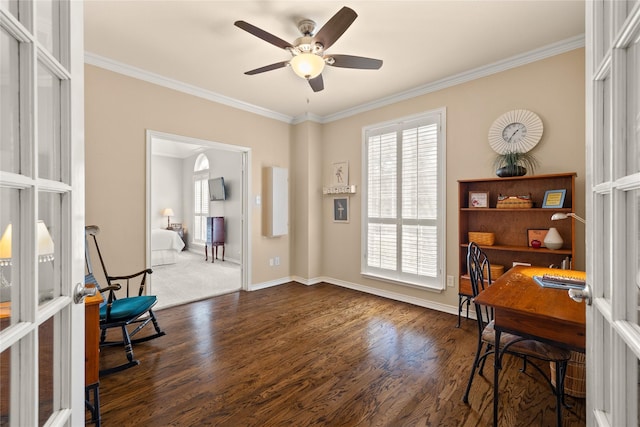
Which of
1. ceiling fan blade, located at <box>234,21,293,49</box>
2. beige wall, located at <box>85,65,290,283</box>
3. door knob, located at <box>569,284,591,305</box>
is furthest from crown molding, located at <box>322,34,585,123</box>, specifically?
door knob, located at <box>569,284,591,305</box>

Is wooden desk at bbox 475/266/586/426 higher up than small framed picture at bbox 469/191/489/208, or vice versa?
small framed picture at bbox 469/191/489/208

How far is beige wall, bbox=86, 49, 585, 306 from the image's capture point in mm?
2820

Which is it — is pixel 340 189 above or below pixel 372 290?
above

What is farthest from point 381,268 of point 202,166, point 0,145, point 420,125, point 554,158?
point 202,166

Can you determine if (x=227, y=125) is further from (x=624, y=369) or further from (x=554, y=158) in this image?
(x=624, y=369)

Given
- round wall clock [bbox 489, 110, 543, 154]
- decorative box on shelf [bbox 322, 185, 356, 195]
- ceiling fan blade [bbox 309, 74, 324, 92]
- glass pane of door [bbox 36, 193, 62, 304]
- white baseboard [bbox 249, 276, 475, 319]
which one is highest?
ceiling fan blade [bbox 309, 74, 324, 92]

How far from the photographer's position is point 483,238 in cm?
310

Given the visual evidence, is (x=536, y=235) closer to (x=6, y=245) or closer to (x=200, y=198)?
(x=6, y=245)

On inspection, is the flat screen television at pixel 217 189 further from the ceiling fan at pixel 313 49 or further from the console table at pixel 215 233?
the ceiling fan at pixel 313 49

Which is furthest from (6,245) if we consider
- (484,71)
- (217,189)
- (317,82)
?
(217,189)

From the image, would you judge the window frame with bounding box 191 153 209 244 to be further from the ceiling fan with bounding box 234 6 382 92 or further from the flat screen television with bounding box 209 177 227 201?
the ceiling fan with bounding box 234 6 382 92

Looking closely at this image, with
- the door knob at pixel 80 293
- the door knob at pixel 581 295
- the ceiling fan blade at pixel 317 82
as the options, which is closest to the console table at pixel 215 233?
the ceiling fan blade at pixel 317 82

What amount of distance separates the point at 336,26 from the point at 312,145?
2.78 meters

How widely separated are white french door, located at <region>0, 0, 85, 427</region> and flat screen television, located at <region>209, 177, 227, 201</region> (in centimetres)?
622
